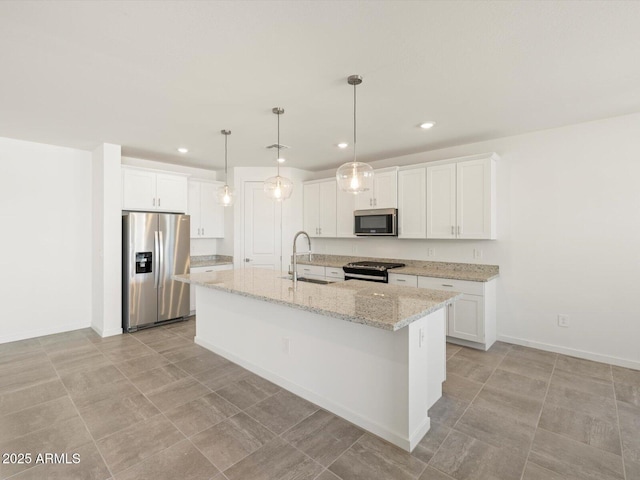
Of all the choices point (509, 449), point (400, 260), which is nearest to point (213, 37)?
point (509, 449)

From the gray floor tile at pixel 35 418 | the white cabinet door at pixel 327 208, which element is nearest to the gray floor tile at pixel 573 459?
the gray floor tile at pixel 35 418

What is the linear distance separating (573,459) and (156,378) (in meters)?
3.27

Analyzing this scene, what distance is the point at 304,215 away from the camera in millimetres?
5805

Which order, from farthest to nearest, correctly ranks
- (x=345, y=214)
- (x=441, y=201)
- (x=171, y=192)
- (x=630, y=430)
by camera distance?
(x=345, y=214) < (x=171, y=192) < (x=441, y=201) < (x=630, y=430)

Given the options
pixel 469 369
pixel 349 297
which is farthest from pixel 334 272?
pixel 349 297

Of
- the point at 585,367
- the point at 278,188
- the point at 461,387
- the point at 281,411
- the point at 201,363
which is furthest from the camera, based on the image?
the point at 201,363

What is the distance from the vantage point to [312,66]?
85.8 inches

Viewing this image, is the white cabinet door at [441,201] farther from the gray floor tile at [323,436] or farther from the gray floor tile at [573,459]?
the gray floor tile at [323,436]

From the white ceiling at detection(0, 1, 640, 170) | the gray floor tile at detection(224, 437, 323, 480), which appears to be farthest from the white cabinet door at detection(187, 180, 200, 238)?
the gray floor tile at detection(224, 437, 323, 480)

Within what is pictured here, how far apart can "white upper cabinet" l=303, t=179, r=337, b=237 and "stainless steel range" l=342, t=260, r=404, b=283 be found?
91 cm

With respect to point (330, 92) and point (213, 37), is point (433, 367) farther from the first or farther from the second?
point (213, 37)

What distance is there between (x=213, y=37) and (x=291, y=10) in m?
0.53

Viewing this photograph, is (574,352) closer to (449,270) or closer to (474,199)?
(449,270)

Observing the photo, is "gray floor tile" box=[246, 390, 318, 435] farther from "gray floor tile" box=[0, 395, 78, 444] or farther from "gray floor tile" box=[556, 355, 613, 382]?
"gray floor tile" box=[556, 355, 613, 382]
